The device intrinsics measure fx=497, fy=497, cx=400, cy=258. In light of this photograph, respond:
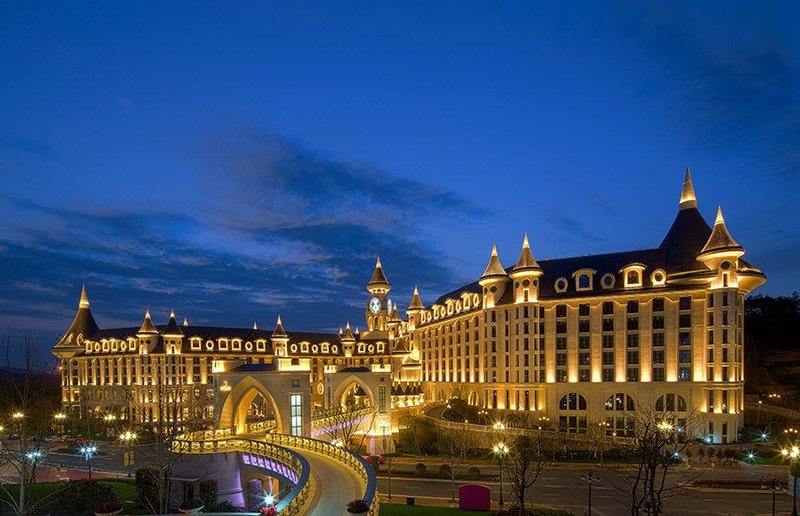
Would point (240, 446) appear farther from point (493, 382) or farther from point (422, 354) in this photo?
point (422, 354)

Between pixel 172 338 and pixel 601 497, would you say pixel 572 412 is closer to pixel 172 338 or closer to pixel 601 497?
pixel 601 497

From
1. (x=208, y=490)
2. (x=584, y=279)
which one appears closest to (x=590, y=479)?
(x=208, y=490)

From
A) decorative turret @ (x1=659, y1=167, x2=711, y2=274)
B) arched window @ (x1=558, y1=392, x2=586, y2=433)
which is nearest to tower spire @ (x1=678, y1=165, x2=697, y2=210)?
decorative turret @ (x1=659, y1=167, x2=711, y2=274)

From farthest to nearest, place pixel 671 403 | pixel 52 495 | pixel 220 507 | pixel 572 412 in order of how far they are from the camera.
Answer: pixel 572 412
pixel 671 403
pixel 220 507
pixel 52 495

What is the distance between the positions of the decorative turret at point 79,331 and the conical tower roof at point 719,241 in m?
98.8

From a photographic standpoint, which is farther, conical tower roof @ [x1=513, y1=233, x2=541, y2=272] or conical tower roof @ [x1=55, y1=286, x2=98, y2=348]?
conical tower roof @ [x1=55, y1=286, x2=98, y2=348]

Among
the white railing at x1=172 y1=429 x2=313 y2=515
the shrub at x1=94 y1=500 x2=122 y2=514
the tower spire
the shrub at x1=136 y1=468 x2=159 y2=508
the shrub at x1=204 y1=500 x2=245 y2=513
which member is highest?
the tower spire

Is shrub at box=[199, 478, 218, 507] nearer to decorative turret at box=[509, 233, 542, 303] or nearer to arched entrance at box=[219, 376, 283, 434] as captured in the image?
arched entrance at box=[219, 376, 283, 434]

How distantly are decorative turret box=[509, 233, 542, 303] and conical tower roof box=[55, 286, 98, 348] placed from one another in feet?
255

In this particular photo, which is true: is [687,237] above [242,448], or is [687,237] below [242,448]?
above

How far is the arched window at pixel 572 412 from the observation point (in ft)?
190

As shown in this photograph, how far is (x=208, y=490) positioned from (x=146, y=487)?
3.81 metres

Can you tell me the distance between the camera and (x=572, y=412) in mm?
58469

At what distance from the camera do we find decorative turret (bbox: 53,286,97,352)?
89875 millimetres
